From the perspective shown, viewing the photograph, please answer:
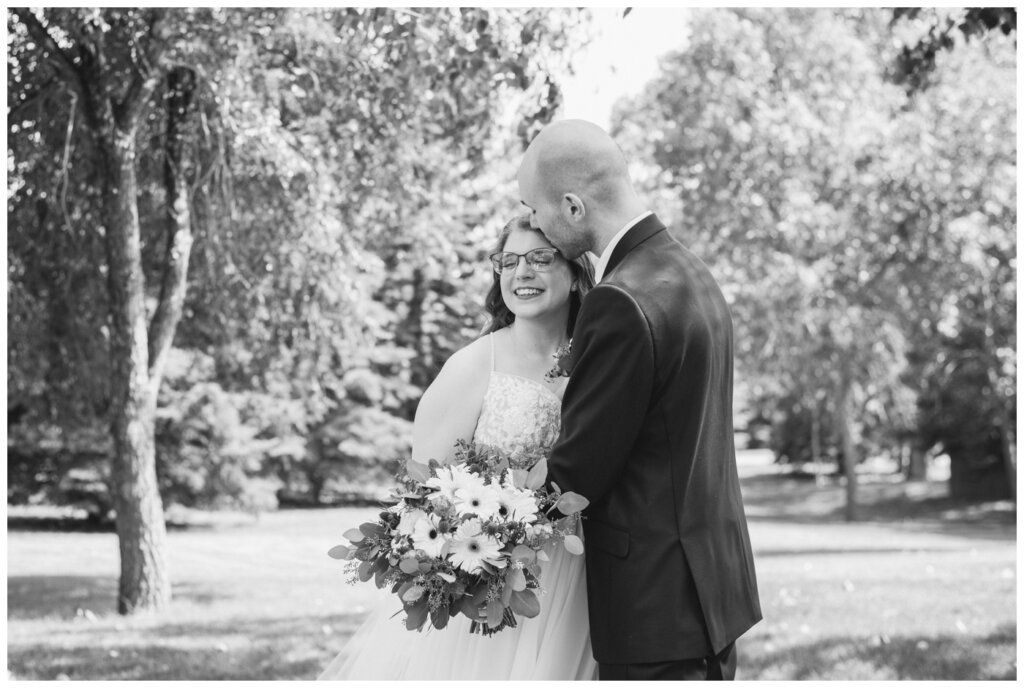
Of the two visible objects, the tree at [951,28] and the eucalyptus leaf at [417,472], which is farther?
the tree at [951,28]

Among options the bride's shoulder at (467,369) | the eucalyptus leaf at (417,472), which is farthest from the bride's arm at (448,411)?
the eucalyptus leaf at (417,472)

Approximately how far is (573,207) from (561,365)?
45 cm

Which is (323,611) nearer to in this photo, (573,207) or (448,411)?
(448,411)

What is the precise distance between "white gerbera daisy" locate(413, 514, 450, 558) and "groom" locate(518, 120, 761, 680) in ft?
1.07

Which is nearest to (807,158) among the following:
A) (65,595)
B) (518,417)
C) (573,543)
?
(65,595)

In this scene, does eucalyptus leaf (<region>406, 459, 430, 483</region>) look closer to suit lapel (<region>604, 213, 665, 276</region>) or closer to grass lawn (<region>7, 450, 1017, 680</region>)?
suit lapel (<region>604, 213, 665, 276</region>)

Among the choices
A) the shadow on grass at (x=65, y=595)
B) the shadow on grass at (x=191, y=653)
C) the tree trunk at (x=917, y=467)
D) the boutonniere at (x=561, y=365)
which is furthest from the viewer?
the tree trunk at (x=917, y=467)

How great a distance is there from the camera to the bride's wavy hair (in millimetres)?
3551

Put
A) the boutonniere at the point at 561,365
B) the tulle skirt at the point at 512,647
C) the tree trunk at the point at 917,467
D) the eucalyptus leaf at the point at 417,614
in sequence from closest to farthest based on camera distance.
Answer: the eucalyptus leaf at the point at 417,614 < the boutonniere at the point at 561,365 < the tulle skirt at the point at 512,647 < the tree trunk at the point at 917,467

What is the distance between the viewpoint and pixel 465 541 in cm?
281

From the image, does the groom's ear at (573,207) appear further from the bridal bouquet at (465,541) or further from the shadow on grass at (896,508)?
the shadow on grass at (896,508)

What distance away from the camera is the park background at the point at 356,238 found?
7516 mm

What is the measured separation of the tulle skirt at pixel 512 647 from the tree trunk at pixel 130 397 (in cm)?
605

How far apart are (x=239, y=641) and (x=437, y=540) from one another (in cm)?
624
